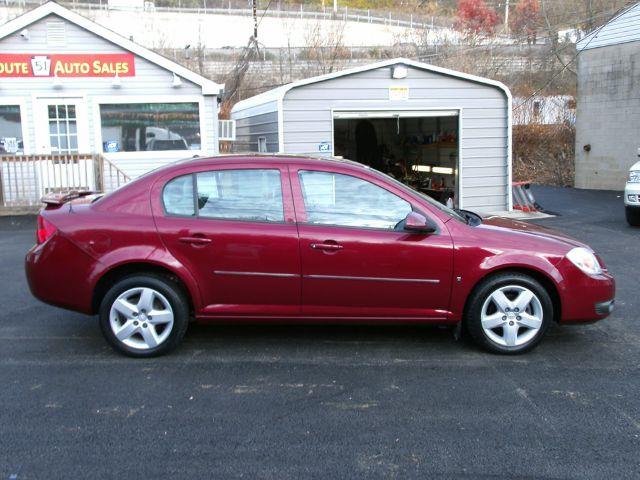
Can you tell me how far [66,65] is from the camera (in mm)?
13969

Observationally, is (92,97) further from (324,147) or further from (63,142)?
(324,147)

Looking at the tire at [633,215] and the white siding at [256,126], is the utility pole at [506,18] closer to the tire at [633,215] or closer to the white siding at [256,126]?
the white siding at [256,126]

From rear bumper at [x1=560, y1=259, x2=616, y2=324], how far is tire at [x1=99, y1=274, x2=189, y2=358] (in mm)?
2999

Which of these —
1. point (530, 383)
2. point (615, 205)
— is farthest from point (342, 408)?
point (615, 205)

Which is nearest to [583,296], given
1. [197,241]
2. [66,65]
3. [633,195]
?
[197,241]

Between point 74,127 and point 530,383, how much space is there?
1255cm

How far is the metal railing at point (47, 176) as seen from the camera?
13.6 meters

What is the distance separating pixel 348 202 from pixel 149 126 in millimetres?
10609

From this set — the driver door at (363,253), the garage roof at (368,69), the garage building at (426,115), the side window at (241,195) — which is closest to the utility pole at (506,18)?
the garage building at (426,115)

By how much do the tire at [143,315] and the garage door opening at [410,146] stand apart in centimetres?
842

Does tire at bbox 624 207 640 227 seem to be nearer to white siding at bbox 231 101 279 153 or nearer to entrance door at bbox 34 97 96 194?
white siding at bbox 231 101 279 153

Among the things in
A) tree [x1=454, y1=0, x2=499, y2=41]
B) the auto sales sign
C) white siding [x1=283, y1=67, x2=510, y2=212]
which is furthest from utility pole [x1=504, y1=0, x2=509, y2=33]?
the auto sales sign

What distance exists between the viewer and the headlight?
499 cm

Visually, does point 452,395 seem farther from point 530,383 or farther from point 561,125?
point 561,125
